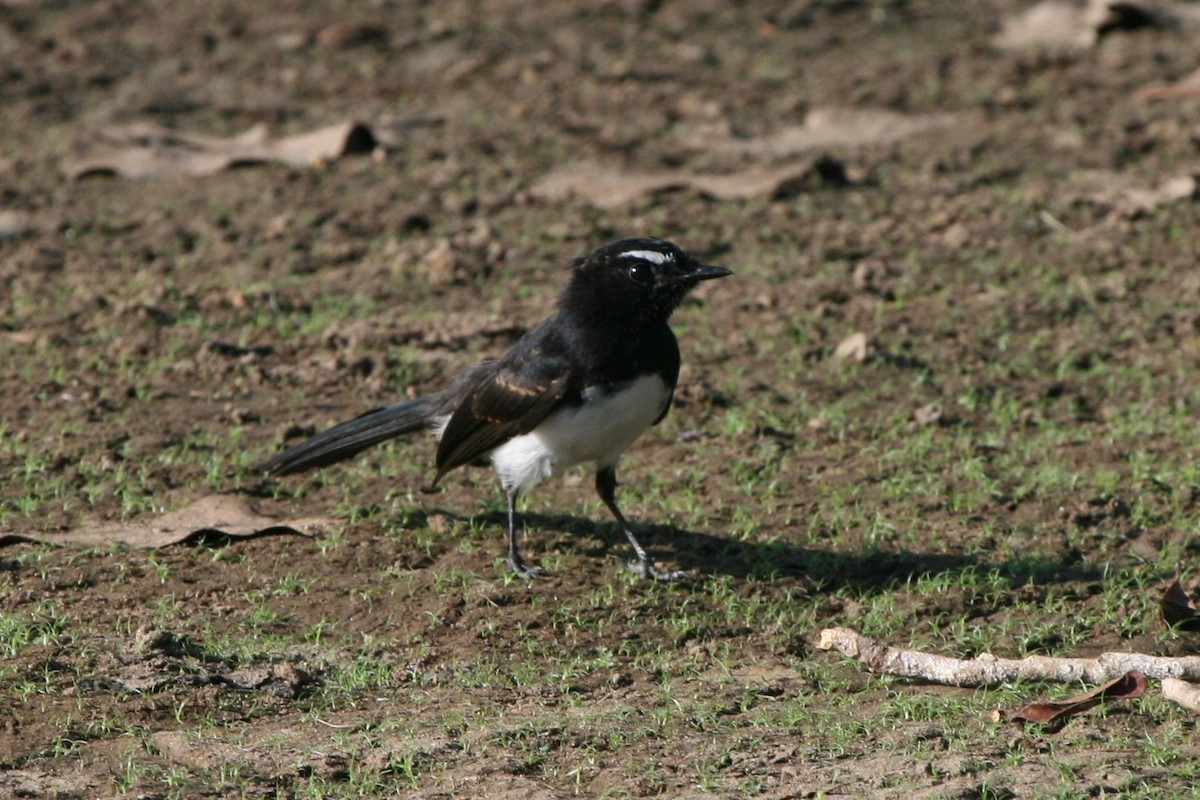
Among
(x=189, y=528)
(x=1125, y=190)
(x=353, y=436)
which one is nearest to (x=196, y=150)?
(x=353, y=436)

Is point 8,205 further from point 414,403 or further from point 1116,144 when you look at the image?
point 1116,144

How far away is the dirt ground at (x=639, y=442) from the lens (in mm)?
5535

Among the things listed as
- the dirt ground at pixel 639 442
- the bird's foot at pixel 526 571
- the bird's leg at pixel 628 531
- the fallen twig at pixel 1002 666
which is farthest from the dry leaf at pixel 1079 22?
the fallen twig at pixel 1002 666

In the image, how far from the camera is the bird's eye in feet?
22.8

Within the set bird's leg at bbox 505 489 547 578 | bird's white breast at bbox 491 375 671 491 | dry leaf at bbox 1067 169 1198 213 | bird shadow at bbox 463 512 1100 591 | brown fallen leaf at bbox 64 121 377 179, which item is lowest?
dry leaf at bbox 1067 169 1198 213

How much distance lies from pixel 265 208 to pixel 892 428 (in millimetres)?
4594

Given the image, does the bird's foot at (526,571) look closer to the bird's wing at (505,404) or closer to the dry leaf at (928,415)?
the bird's wing at (505,404)

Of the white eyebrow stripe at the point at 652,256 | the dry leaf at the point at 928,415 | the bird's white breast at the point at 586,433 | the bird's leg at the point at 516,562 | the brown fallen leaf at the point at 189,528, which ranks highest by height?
the white eyebrow stripe at the point at 652,256

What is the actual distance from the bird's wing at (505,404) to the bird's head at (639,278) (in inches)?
12.1

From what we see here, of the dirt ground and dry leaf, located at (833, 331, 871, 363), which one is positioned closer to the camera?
the dirt ground

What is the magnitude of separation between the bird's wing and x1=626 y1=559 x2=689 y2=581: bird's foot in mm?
695

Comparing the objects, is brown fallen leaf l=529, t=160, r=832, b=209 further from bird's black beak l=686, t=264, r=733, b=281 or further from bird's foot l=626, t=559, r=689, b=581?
bird's foot l=626, t=559, r=689, b=581

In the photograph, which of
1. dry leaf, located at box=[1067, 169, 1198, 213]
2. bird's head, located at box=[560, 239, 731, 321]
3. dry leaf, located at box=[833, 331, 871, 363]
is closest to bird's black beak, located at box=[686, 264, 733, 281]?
bird's head, located at box=[560, 239, 731, 321]

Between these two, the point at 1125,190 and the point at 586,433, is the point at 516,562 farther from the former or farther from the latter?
the point at 1125,190
